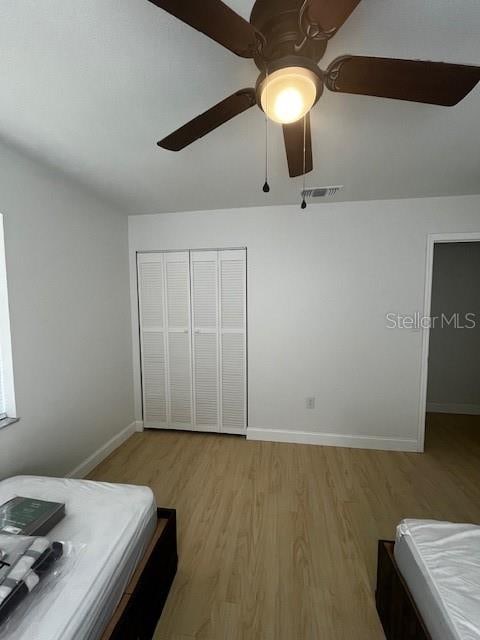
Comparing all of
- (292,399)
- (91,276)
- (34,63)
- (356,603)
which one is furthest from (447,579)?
(91,276)

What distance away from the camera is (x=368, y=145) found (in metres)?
1.71

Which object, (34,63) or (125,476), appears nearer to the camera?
(34,63)

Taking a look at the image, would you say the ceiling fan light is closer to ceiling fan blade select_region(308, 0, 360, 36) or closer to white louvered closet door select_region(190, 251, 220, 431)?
ceiling fan blade select_region(308, 0, 360, 36)

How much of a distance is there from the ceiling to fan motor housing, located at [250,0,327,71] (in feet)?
0.59

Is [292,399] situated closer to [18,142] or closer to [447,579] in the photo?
[447,579]

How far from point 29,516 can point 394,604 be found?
1.61 m

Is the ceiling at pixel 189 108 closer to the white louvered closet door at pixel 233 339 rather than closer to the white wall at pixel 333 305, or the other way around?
the white wall at pixel 333 305

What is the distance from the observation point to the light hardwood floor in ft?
4.38

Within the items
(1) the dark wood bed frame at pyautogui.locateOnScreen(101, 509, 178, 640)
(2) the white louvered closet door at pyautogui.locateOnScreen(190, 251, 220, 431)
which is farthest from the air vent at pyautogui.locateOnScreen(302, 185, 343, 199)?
(1) the dark wood bed frame at pyautogui.locateOnScreen(101, 509, 178, 640)

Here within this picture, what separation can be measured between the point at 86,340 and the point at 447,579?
261cm

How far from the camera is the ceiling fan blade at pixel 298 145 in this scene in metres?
1.21

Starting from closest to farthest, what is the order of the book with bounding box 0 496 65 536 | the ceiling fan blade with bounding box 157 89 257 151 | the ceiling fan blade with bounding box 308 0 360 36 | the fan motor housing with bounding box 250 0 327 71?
1. the ceiling fan blade with bounding box 308 0 360 36
2. the fan motor housing with bounding box 250 0 327 71
3. the ceiling fan blade with bounding box 157 89 257 151
4. the book with bounding box 0 496 65 536

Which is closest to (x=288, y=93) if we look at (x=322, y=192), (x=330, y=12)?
(x=330, y=12)

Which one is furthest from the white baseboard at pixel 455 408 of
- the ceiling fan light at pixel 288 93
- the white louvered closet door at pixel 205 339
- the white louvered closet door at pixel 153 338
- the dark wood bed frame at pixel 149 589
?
the ceiling fan light at pixel 288 93
